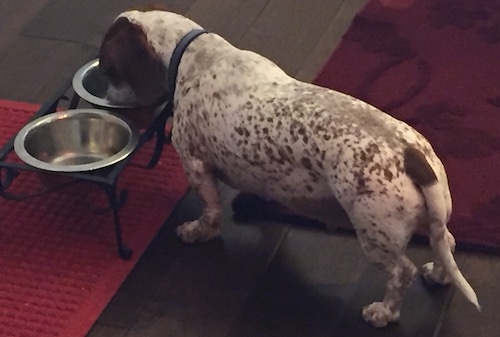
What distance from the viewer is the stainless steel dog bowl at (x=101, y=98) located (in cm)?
205

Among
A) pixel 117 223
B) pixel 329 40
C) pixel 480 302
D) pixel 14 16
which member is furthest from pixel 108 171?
pixel 14 16

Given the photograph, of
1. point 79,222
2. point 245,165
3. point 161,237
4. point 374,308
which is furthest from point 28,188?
point 374,308

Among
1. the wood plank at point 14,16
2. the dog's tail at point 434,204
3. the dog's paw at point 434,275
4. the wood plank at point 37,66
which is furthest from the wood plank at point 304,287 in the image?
the wood plank at point 14,16

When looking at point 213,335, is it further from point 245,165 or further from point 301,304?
point 245,165

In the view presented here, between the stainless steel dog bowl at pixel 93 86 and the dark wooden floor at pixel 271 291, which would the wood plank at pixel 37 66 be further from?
the dark wooden floor at pixel 271 291

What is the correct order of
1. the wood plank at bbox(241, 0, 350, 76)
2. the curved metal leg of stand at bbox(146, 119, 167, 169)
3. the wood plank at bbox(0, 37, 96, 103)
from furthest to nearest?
the wood plank at bbox(241, 0, 350, 76) < the wood plank at bbox(0, 37, 96, 103) < the curved metal leg of stand at bbox(146, 119, 167, 169)

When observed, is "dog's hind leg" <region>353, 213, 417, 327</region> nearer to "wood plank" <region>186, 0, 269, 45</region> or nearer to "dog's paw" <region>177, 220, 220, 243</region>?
"dog's paw" <region>177, 220, 220, 243</region>

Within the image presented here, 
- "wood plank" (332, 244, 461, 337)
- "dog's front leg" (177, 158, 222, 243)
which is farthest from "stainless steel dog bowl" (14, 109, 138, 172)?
"wood plank" (332, 244, 461, 337)

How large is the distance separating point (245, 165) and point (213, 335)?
Answer: 33cm

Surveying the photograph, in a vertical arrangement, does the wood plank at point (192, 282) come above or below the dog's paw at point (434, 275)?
below

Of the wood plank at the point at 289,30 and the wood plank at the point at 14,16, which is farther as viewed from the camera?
the wood plank at the point at 14,16

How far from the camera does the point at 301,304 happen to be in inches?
72.7

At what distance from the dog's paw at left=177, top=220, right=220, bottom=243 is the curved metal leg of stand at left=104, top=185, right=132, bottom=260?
118 millimetres

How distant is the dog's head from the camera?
1922 mm
